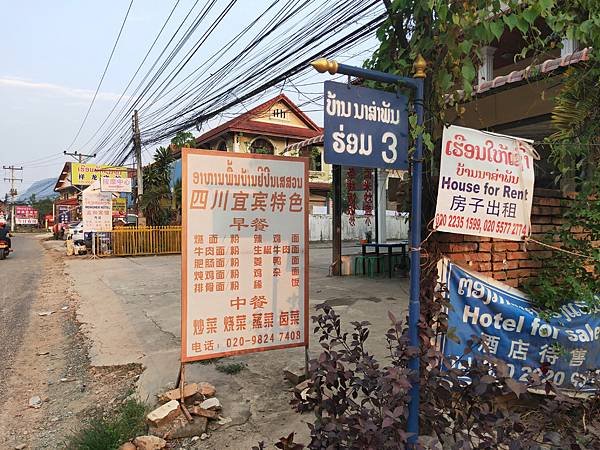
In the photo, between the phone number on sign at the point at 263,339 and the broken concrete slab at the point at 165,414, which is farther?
the phone number on sign at the point at 263,339

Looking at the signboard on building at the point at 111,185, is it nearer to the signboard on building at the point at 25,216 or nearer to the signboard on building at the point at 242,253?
the signboard on building at the point at 242,253

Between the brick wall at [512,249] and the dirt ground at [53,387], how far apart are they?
10.5 ft

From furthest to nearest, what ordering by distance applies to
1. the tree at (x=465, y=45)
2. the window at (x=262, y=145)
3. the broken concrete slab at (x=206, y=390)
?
1. the window at (x=262, y=145)
2. the broken concrete slab at (x=206, y=390)
3. the tree at (x=465, y=45)

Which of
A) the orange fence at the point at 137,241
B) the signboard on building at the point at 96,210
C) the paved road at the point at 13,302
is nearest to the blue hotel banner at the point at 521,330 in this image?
the paved road at the point at 13,302

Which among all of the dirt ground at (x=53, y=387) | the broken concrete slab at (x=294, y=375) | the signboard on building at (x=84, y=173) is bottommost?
the dirt ground at (x=53, y=387)

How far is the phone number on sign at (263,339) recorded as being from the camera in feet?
11.9

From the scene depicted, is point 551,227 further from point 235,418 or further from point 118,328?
point 118,328

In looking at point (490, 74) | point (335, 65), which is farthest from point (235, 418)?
point (490, 74)

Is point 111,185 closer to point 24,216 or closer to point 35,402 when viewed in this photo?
point 35,402

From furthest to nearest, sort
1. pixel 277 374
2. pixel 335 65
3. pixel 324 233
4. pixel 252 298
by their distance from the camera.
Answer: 1. pixel 324 233
2. pixel 277 374
3. pixel 252 298
4. pixel 335 65

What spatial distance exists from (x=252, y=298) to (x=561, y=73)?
4.01 meters

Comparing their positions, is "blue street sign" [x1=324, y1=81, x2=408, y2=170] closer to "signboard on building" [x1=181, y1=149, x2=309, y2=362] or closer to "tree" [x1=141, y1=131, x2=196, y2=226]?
"signboard on building" [x1=181, y1=149, x2=309, y2=362]

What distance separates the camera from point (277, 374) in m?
4.33

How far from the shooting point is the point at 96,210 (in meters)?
16.7
